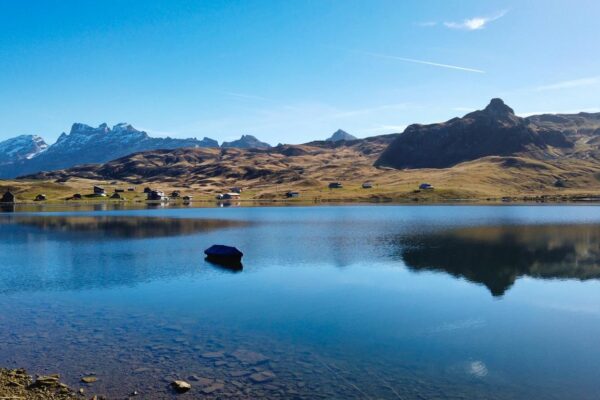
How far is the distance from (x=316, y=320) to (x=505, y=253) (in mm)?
56775

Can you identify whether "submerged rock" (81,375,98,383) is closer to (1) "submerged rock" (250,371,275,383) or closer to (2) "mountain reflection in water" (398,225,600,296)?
(1) "submerged rock" (250,371,275,383)

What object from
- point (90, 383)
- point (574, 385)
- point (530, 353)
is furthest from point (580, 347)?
point (90, 383)

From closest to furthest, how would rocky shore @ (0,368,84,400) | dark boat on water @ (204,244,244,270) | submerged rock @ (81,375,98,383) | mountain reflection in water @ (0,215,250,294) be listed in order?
rocky shore @ (0,368,84,400) → submerged rock @ (81,375,98,383) → mountain reflection in water @ (0,215,250,294) → dark boat on water @ (204,244,244,270)

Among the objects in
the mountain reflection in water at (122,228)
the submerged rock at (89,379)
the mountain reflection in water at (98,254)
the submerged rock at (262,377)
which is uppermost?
the mountain reflection in water at (122,228)

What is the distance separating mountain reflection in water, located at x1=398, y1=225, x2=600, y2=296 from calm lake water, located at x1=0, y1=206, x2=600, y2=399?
61 cm

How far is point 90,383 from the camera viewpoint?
31359 mm

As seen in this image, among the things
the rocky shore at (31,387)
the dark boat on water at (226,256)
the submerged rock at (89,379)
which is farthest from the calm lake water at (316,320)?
the dark boat on water at (226,256)

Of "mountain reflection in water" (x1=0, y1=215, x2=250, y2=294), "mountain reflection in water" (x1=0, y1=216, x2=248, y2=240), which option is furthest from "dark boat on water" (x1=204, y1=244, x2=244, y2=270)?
"mountain reflection in water" (x1=0, y1=216, x2=248, y2=240)

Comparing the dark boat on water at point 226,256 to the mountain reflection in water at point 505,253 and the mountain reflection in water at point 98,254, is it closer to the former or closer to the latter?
the mountain reflection in water at point 98,254

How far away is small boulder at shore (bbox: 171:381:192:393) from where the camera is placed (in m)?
30.0

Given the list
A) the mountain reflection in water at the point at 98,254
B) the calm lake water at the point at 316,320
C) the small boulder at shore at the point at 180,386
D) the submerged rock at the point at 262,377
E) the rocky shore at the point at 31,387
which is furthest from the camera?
the mountain reflection in water at the point at 98,254

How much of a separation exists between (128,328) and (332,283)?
28.9 metres

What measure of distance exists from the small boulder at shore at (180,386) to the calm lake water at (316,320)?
534 mm

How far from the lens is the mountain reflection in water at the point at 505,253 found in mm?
71062
